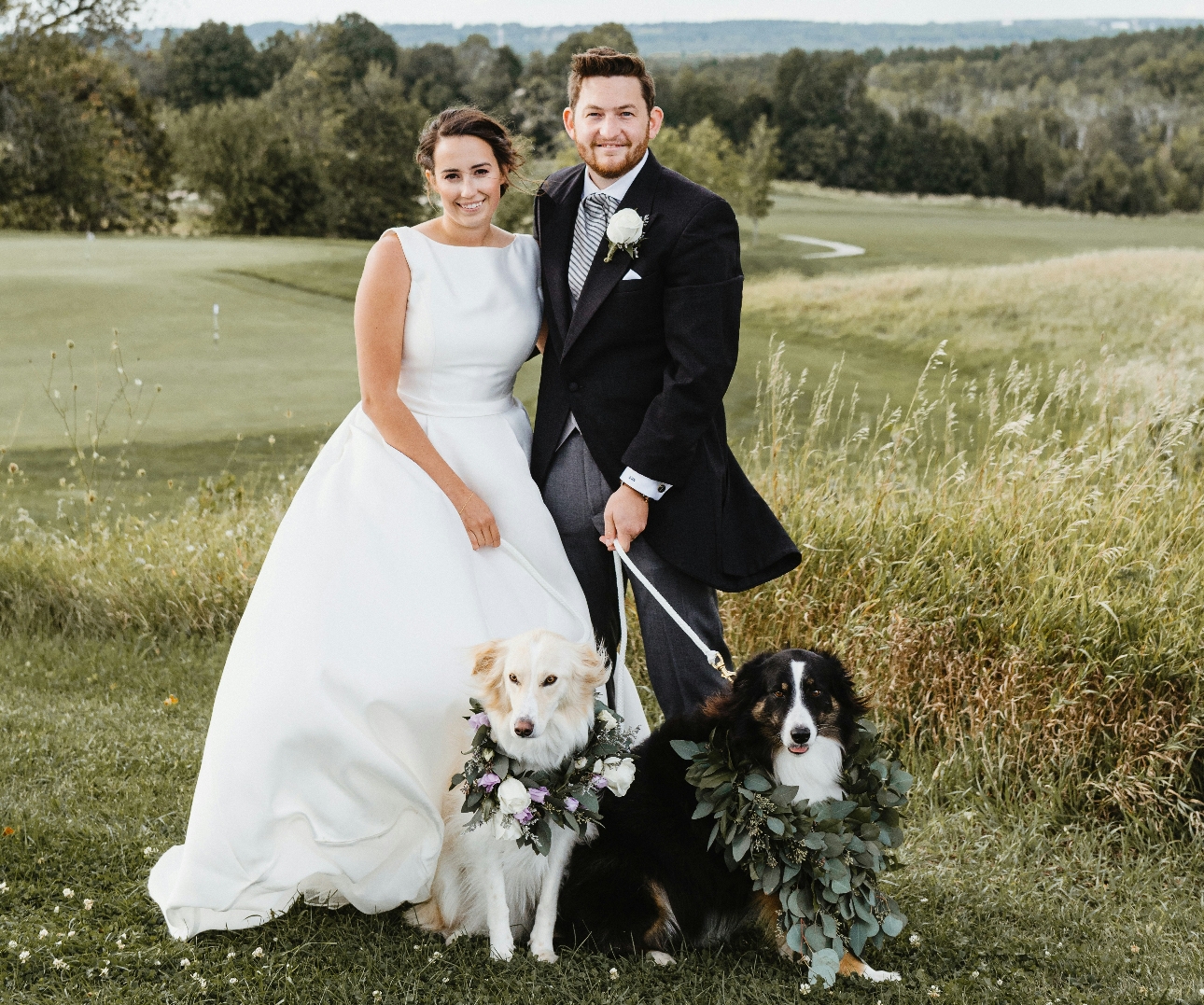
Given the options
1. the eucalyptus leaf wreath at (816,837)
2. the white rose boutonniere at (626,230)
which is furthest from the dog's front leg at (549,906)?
the white rose boutonniere at (626,230)

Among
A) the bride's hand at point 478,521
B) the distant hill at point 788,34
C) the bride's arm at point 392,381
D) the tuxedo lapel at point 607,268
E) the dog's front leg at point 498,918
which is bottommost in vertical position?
the dog's front leg at point 498,918

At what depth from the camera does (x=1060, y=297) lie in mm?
10742

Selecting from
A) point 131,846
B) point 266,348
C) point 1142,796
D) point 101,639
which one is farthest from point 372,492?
point 266,348

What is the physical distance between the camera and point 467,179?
8.80 ft

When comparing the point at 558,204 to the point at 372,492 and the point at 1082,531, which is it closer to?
the point at 372,492

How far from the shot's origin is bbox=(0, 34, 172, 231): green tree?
11688mm

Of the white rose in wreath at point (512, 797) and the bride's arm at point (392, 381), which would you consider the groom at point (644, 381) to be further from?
the white rose in wreath at point (512, 797)

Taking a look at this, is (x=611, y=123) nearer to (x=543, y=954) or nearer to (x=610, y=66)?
(x=610, y=66)

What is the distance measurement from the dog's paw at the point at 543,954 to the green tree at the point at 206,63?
1336cm

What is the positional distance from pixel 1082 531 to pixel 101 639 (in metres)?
4.53

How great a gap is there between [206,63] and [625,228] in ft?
42.4

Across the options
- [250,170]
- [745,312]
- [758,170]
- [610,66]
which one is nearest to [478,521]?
[610,66]

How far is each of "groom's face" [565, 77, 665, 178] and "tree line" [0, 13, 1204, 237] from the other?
972 cm

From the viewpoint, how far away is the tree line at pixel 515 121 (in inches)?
455
